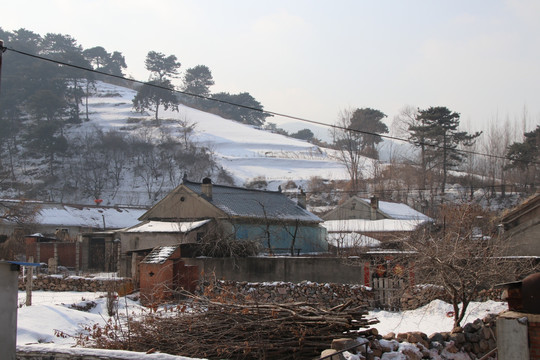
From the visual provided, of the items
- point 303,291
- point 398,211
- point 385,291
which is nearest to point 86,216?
point 398,211

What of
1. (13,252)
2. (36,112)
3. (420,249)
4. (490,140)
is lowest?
(13,252)

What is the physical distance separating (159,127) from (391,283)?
97949 millimetres

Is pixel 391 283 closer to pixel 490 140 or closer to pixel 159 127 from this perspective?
pixel 490 140

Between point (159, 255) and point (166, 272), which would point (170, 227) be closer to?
point (159, 255)

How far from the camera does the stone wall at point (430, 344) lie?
10.6 m

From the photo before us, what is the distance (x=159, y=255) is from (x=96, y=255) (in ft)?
62.1

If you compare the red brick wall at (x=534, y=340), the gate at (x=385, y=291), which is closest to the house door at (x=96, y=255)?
the gate at (x=385, y=291)

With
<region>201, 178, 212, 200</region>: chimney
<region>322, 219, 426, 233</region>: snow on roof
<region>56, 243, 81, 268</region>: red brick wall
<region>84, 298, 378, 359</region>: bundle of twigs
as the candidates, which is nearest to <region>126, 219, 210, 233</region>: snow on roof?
<region>201, 178, 212, 200</region>: chimney

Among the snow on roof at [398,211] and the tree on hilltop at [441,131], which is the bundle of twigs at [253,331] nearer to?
the snow on roof at [398,211]

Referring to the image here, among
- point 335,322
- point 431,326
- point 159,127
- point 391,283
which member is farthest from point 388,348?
point 159,127

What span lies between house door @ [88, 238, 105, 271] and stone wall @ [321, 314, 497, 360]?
1248 inches

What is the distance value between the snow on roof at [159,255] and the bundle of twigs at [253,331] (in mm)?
10847

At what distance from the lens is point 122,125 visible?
114812 millimetres

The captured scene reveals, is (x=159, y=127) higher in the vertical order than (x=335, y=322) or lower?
higher
